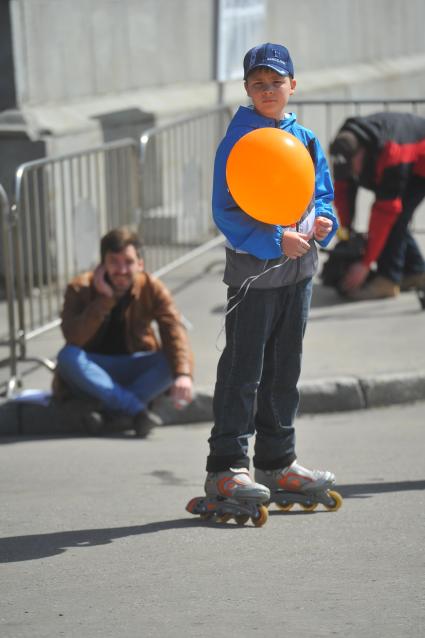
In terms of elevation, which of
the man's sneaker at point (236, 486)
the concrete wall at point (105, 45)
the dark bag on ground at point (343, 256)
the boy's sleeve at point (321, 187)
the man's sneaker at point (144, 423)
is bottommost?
the man's sneaker at point (144, 423)

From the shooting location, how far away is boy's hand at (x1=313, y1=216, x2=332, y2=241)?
5.03 meters

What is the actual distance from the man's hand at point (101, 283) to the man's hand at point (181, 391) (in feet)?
1.85

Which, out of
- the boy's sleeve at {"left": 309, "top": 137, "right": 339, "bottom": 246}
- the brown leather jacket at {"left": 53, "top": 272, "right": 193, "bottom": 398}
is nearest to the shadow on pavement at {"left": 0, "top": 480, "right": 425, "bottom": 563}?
the boy's sleeve at {"left": 309, "top": 137, "right": 339, "bottom": 246}

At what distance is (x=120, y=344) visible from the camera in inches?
289

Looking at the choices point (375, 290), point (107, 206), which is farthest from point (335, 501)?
point (107, 206)

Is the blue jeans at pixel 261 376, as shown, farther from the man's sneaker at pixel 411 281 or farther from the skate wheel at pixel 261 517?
the man's sneaker at pixel 411 281

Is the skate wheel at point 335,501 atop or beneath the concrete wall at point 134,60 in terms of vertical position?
beneath

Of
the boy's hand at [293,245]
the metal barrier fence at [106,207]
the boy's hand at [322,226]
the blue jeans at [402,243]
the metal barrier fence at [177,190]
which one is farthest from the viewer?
the metal barrier fence at [177,190]

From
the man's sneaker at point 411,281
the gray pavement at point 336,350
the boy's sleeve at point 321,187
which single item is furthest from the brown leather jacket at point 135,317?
the man's sneaker at point 411,281

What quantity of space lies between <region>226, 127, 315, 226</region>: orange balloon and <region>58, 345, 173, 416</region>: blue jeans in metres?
2.42

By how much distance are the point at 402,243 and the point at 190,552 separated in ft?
15.9

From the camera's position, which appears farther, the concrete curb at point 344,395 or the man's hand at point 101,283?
the concrete curb at point 344,395

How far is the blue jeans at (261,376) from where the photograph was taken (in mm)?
5113

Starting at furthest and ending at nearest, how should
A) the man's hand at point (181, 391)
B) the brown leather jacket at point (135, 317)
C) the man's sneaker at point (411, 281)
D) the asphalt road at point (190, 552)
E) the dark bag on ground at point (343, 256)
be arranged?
the man's sneaker at point (411, 281) → the dark bag on ground at point (343, 256) → the brown leather jacket at point (135, 317) → the man's hand at point (181, 391) → the asphalt road at point (190, 552)
